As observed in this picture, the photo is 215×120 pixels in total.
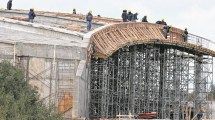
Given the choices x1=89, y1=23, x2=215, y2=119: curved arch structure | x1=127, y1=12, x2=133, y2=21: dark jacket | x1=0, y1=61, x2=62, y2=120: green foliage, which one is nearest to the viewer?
x1=0, y1=61, x2=62, y2=120: green foliage

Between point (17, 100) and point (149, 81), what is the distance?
2900 centimetres

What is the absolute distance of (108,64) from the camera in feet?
163

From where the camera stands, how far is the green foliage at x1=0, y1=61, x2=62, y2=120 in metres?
27.7

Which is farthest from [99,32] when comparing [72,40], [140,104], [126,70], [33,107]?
[33,107]

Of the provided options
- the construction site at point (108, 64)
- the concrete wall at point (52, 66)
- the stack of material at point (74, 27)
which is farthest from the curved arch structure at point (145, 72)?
the concrete wall at point (52, 66)

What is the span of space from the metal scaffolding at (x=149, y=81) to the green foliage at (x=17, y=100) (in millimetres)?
14158

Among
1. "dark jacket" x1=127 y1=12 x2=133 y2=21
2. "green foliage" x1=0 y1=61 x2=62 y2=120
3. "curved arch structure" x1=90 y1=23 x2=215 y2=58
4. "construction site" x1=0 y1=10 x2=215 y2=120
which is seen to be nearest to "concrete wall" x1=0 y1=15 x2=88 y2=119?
"construction site" x1=0 y1=10 x2=215 y2=120

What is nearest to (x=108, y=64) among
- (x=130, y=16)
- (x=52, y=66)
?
(x=130, y=16)

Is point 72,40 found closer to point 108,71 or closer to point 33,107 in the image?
point 108,71

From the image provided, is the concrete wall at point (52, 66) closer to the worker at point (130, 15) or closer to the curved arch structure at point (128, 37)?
the curved arch structure at point (128, 37)

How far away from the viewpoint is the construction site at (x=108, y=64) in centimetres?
3719

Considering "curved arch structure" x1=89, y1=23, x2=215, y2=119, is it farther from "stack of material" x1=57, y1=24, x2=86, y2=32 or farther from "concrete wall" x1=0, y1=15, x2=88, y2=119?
"concrete wall" x1=0, y1=15, x2=88, y2=119

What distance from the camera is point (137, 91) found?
54.4 meters

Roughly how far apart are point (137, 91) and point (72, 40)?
1391cm
